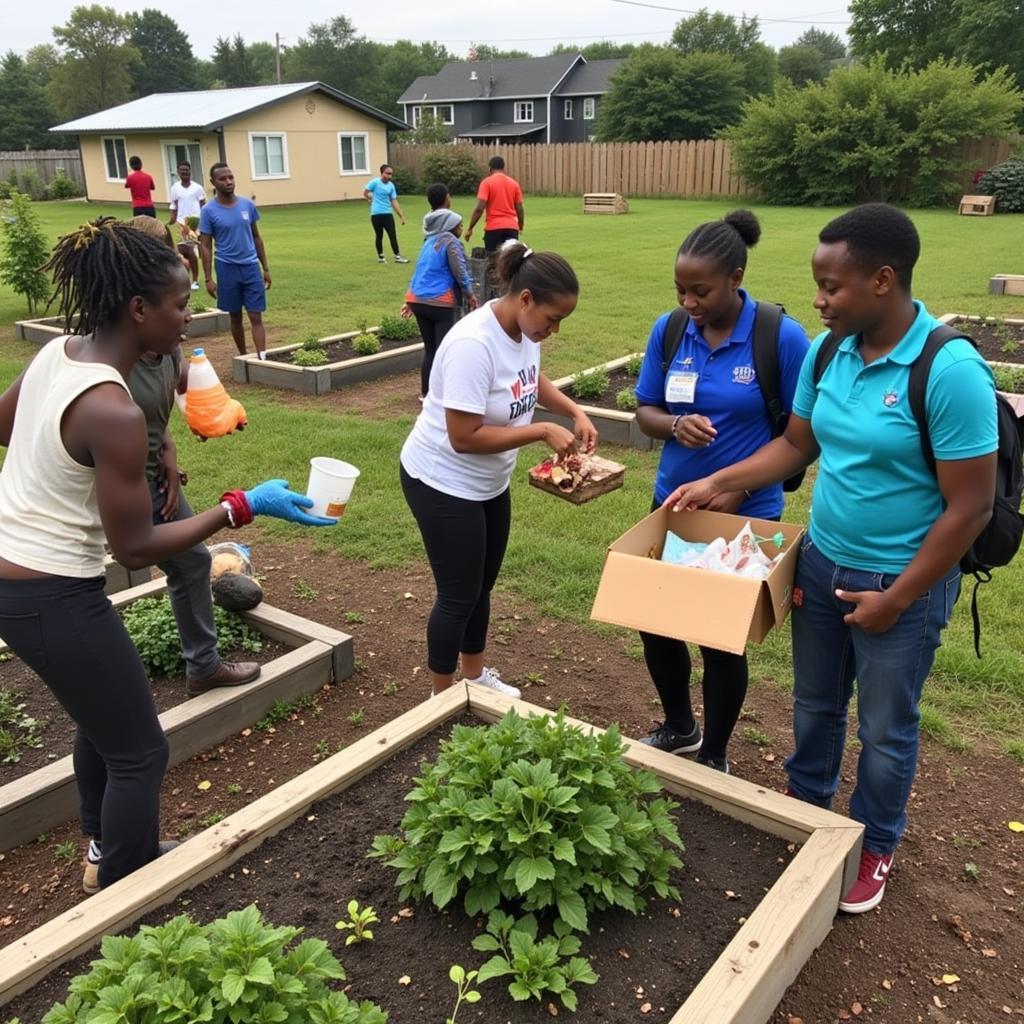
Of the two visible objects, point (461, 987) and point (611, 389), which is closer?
point (461, 987)

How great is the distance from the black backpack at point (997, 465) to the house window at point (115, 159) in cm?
3995

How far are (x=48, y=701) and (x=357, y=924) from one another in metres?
2.14

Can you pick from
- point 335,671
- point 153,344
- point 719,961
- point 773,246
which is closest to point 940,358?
point 719,961

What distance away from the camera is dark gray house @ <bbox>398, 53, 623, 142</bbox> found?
197ft

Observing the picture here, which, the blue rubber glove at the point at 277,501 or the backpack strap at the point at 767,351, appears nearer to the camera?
the blue rubber glove at the point at 277,501

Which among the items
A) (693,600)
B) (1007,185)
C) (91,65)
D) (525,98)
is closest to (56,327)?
(693,600)

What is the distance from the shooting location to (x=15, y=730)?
11.6 ft

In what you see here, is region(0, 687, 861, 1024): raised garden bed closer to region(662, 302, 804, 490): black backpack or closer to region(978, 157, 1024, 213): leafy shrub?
region(662, 302, 804, 490): black backpack

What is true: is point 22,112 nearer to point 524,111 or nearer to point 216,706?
point 524,111

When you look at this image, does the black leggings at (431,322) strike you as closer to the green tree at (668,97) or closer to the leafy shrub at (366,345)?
the leafy shrub at (366,345)

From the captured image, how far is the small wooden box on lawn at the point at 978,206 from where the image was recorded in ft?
78.9

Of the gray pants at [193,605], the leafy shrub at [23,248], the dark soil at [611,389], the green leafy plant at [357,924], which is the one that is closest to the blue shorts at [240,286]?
the dark soil at [611,389]

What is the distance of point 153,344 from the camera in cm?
227

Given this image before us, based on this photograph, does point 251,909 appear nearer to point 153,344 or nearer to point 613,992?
point 613,992
